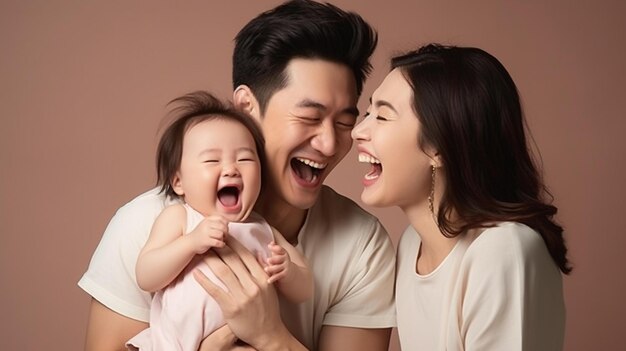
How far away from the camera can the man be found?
319cm

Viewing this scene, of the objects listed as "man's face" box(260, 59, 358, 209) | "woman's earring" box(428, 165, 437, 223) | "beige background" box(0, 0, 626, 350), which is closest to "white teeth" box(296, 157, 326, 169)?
"man's face" box(260, 59, 358, 209)

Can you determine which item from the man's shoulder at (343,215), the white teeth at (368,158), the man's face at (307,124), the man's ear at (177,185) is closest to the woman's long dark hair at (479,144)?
the white teeth at (368,158)

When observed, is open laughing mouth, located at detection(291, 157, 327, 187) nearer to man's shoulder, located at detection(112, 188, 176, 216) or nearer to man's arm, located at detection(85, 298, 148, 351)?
man's shoulder, located at detection(112, 188, 176, 216)

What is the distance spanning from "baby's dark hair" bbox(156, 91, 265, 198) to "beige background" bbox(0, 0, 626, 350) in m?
1.38

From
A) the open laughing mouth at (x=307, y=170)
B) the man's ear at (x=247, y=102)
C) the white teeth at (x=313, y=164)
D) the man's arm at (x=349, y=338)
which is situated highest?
the man's ear at (x=247, y=102)

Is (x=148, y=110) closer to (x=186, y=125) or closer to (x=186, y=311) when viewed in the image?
(x=186, y=125)

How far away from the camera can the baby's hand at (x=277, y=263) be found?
9.50 ft

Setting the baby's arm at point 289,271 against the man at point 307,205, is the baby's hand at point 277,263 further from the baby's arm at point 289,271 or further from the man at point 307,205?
the man at point 307,205

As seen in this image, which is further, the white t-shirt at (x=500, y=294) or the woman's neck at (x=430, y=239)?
the woman's neck at (x=430, y=239)

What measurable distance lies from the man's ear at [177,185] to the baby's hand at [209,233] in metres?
0.25

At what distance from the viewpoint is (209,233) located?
2807 millimetres

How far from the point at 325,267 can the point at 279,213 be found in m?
0.22

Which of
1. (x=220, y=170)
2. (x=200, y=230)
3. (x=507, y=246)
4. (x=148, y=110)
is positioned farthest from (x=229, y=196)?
(x=148, y=110)

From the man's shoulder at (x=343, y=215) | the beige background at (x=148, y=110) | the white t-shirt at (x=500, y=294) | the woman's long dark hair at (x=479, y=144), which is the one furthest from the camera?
the beige background at (x=148, y=110)
